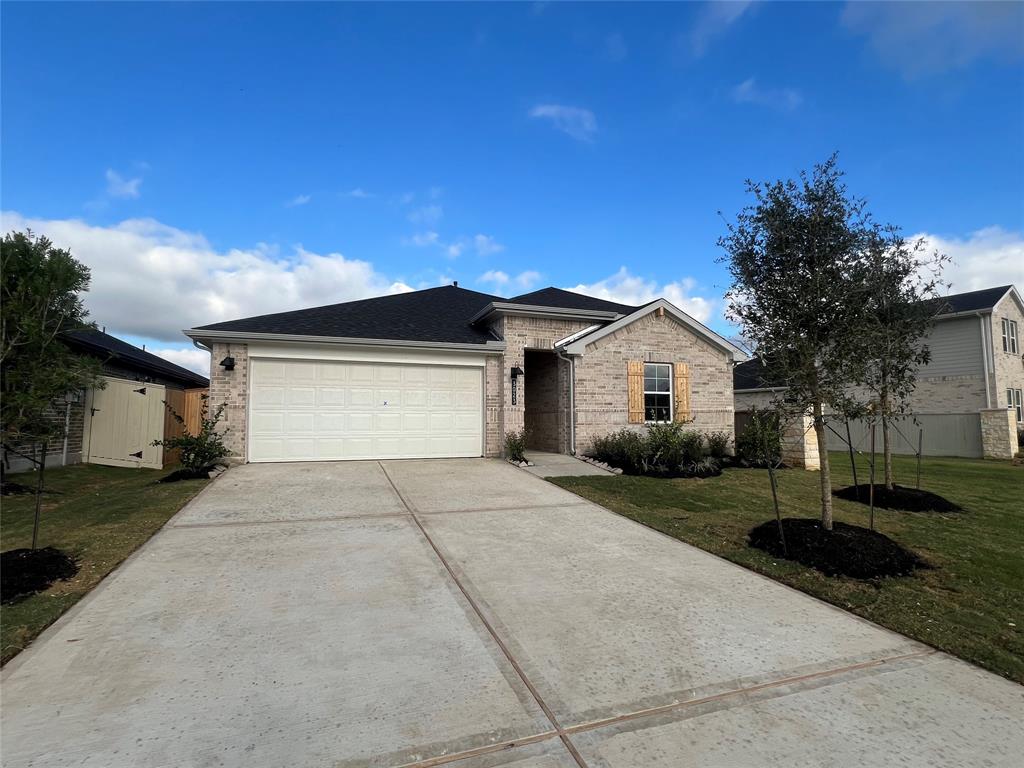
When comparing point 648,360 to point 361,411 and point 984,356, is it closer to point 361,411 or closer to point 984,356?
point 361,411

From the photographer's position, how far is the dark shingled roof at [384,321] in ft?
37.8

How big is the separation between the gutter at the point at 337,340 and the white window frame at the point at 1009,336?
22.2 meters

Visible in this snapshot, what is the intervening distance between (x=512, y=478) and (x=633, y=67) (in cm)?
912

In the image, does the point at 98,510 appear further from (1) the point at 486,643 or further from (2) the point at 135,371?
(2) the point at 135,371

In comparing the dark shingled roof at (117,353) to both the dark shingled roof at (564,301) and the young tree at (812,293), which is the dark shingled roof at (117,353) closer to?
the dark shingled roof at (564,301)

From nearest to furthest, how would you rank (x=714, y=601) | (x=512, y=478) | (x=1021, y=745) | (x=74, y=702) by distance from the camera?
(x=1021, y=745)
(x=74, y=702)
(x=714, y=601)
(x=512, y=478)

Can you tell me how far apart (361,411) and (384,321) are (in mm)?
2611

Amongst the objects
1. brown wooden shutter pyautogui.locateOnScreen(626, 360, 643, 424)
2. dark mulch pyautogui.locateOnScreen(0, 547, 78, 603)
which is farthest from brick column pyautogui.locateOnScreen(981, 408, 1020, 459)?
dark mulch pyautogui.locateOnScreen(0, 547, 78, 603)

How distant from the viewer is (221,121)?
1030 cm

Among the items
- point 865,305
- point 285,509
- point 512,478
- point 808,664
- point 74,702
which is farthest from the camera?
point 512,478

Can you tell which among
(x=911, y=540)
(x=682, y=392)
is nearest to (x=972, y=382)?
(x=682, y=392)

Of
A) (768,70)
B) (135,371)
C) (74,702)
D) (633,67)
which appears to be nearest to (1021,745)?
(74,702)

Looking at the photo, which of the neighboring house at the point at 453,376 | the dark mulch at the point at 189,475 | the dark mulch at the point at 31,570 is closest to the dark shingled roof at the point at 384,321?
the neighboring house at the point at 453,376

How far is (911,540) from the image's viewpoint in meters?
6.16
